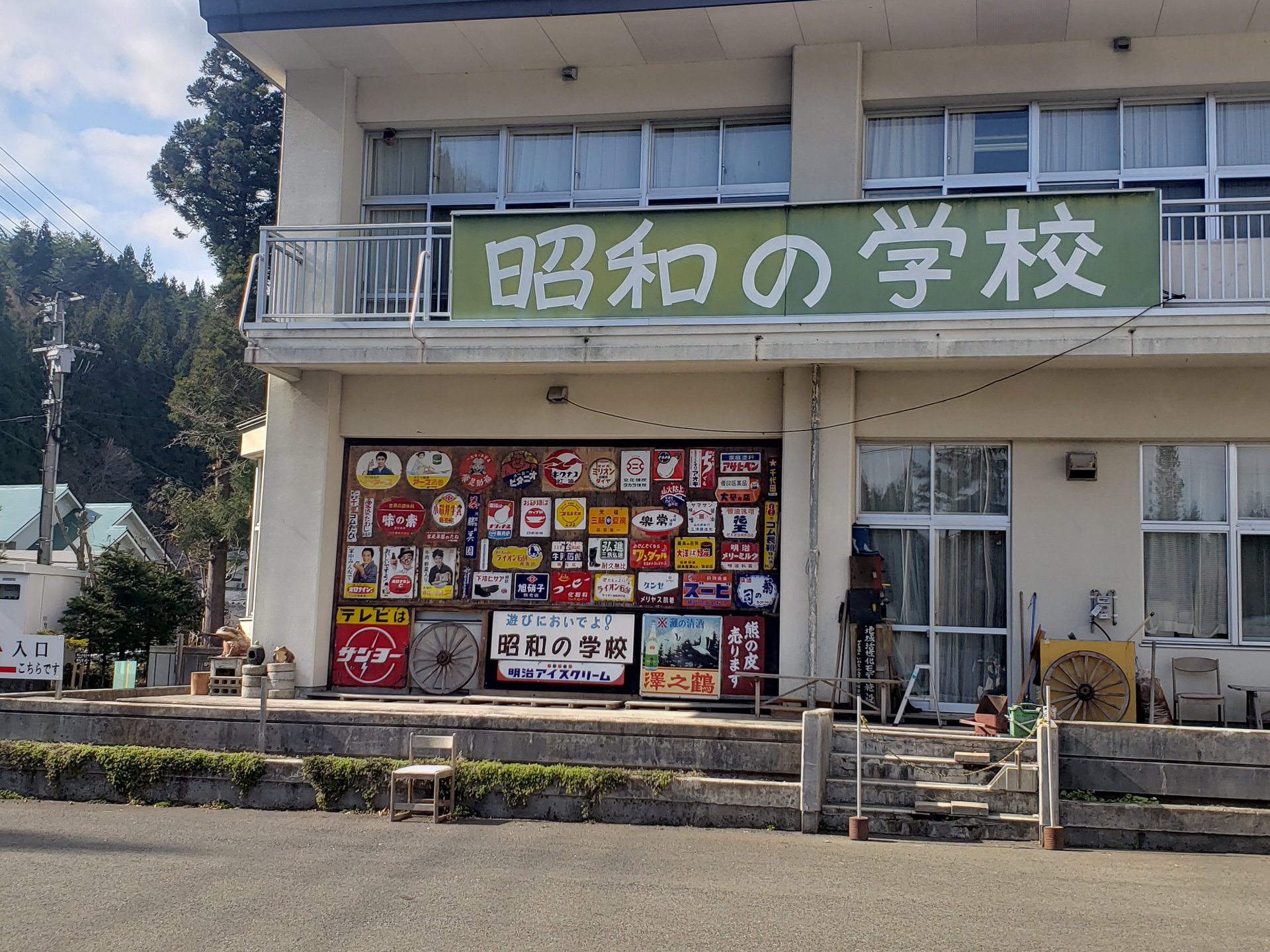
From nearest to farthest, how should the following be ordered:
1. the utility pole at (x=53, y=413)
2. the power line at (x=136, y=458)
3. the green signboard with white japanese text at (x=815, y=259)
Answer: the green signboard with white japanese text at (x=815, y=259), the utility pole at (x=53, y=413), the power line at (x=136, y=458)

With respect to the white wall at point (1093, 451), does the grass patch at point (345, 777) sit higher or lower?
lower

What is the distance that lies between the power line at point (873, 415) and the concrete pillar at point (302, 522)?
288cm

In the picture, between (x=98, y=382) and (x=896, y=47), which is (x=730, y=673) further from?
(x=98, y=382)

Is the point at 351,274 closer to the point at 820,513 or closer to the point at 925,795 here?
the point at 820,513

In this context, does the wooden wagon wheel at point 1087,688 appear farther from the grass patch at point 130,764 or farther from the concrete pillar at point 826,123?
the grass patch at point 130,764

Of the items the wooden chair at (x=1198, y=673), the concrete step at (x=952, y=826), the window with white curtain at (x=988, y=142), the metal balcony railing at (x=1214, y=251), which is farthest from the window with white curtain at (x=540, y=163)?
the wooden chair at (x=1198, y=673)

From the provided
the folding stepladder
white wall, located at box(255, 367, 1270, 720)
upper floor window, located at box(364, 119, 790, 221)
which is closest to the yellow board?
white wall, located at box(255, 367, 1270, 720)

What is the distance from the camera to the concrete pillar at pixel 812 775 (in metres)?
9.32

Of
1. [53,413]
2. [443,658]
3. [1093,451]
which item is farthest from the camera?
[53,413]

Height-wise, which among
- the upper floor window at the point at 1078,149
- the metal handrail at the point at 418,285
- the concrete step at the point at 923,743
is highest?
the upper floor window at the point at 1078,149

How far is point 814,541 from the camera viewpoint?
12.2 metres

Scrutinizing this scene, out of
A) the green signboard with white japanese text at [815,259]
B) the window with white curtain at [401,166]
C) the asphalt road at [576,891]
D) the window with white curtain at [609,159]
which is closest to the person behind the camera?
the asphalt road at [576,891]

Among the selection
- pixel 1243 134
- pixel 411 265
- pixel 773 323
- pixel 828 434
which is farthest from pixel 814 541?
pixel 1243 134

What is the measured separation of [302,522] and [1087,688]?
8549mm
